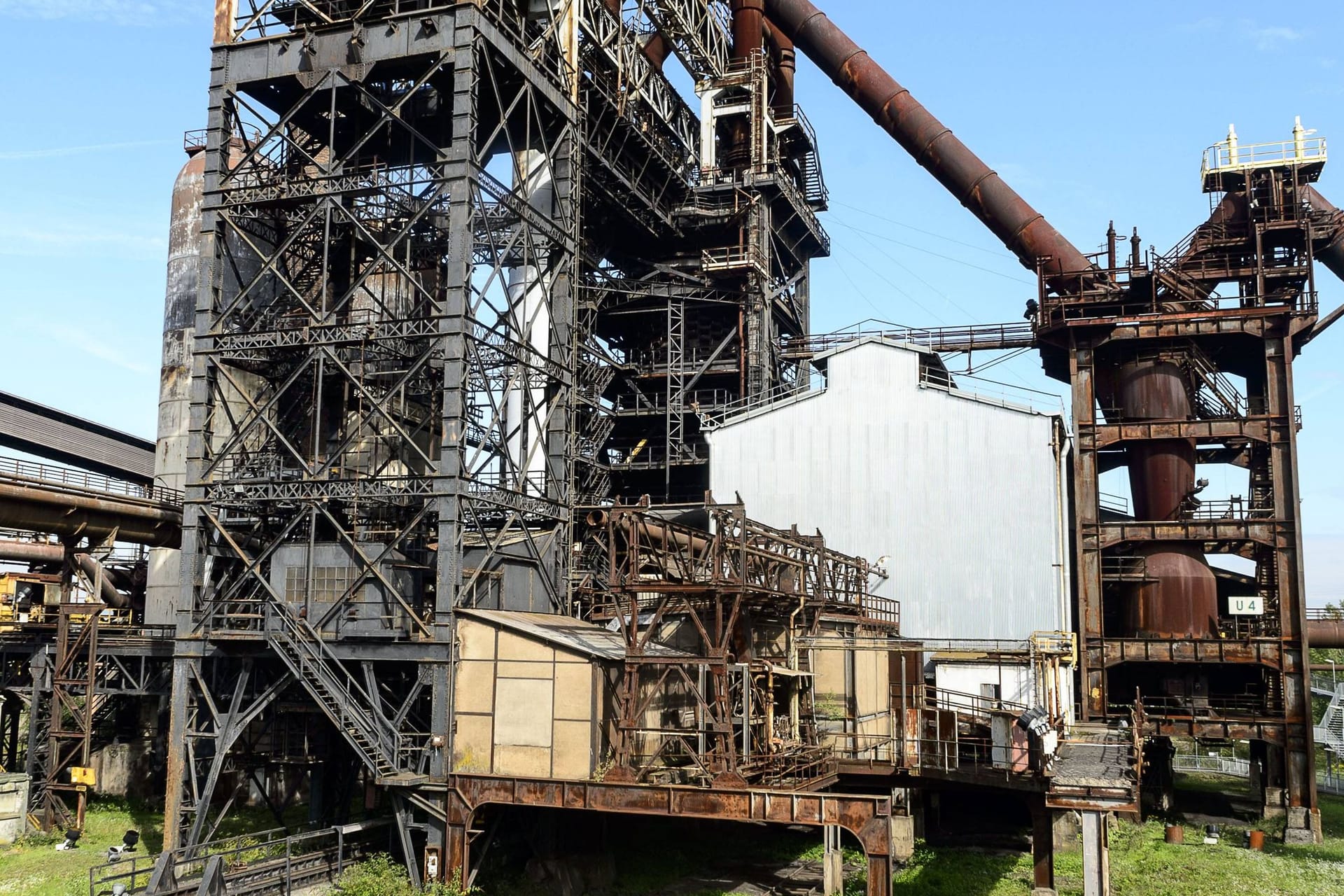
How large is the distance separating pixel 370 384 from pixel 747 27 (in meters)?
27.8

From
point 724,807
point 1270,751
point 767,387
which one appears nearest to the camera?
point 724,807

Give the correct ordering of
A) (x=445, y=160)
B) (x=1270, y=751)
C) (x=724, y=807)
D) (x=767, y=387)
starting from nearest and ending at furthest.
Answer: (x=724, y=807) < (x=445, y=160) < (x=1270, y=751) < (x=767, y=387)

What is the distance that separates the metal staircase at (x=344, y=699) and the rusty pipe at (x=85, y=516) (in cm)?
906

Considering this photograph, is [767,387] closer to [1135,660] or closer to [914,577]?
[914,577]

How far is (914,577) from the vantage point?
40875mm

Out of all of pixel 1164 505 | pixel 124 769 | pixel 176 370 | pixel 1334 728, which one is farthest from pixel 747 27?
pixel 1334 728

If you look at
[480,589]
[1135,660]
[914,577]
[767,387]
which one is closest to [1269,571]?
[1135,660]

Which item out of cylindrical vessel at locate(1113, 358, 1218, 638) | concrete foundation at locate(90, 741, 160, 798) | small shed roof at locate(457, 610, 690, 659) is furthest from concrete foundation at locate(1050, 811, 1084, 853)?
concrete foundation at locate(90, 741, 160, 798)

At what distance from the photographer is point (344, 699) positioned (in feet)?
91.7

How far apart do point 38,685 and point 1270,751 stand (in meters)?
38.8

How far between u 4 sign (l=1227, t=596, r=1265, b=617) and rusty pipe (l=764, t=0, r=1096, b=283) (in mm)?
12663

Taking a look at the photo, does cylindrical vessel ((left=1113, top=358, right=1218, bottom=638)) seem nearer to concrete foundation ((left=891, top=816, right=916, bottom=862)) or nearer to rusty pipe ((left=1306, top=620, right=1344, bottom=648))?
rusty pipe ((left=1306, top=620, right=1344, bottom=648))

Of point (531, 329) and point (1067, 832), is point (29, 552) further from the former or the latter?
point (1067, 832)

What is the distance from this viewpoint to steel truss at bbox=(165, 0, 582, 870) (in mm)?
29000
